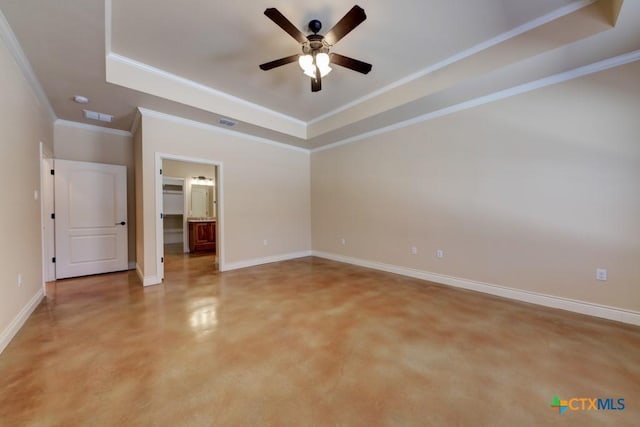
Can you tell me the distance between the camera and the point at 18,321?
8.21 ft

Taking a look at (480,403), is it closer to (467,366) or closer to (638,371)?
(467,366)

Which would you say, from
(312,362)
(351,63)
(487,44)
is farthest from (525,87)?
(312,362)

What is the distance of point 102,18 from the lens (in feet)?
6.96

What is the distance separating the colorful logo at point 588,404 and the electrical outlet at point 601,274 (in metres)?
1.72

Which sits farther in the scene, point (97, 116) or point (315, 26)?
point (97, 116)

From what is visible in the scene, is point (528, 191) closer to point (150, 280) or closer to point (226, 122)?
point (226, 122)

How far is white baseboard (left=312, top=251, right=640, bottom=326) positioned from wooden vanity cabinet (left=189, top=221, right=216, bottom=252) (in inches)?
184

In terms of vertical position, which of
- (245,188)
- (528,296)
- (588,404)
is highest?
(245,188)

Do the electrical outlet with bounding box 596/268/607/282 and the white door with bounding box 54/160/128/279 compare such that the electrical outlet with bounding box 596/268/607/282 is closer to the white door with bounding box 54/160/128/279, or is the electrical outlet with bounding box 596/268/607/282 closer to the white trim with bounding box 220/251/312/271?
the white trim with bounding box 220/251/312/271

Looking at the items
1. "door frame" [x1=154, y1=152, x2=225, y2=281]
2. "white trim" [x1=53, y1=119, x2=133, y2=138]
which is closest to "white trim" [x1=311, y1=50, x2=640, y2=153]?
"door frame" [x1=154, y1=152, x2=225, y2=281]

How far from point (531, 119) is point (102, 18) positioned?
15.1 feet

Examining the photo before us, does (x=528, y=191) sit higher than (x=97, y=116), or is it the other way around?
(x=97, y=116)

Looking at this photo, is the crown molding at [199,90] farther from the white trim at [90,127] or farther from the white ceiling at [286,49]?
the white trim at [90,127]

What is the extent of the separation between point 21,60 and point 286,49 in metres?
2.64
